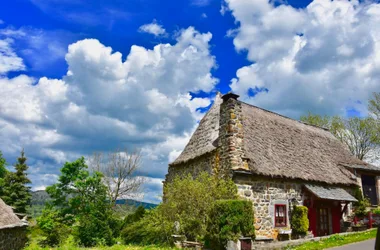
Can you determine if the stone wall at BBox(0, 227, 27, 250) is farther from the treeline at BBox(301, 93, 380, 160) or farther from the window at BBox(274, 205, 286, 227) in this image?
the treeline at BBox(301, 93, 380, 160)

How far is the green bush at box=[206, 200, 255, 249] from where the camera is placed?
1259 cm

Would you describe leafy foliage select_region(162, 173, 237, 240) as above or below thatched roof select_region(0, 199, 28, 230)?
above

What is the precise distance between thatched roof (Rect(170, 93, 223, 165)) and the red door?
7.75 meters

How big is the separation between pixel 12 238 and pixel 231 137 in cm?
1510

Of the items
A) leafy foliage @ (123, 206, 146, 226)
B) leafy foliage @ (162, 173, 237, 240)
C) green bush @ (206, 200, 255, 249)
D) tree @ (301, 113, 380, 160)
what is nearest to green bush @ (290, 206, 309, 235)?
leafy foliage @ (162, 173, 237, 240)

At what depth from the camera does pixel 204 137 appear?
20891 millimetres

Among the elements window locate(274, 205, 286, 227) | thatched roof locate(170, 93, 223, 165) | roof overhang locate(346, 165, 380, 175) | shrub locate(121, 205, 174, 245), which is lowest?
shrub locate(121, 205, 174, 245)

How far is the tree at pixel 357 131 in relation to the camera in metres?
38.3

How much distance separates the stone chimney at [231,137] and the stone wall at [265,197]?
38.3 inches

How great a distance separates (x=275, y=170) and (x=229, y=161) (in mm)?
2777

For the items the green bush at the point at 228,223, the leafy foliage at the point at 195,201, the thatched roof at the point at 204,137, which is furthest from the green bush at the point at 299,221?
the thatched roof at the point at 204,137

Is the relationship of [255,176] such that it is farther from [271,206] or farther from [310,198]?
[310,198]

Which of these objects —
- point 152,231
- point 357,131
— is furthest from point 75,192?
point 357,131

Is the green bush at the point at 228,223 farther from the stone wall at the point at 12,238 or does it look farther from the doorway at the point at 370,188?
the doorway at the point at 370,188
